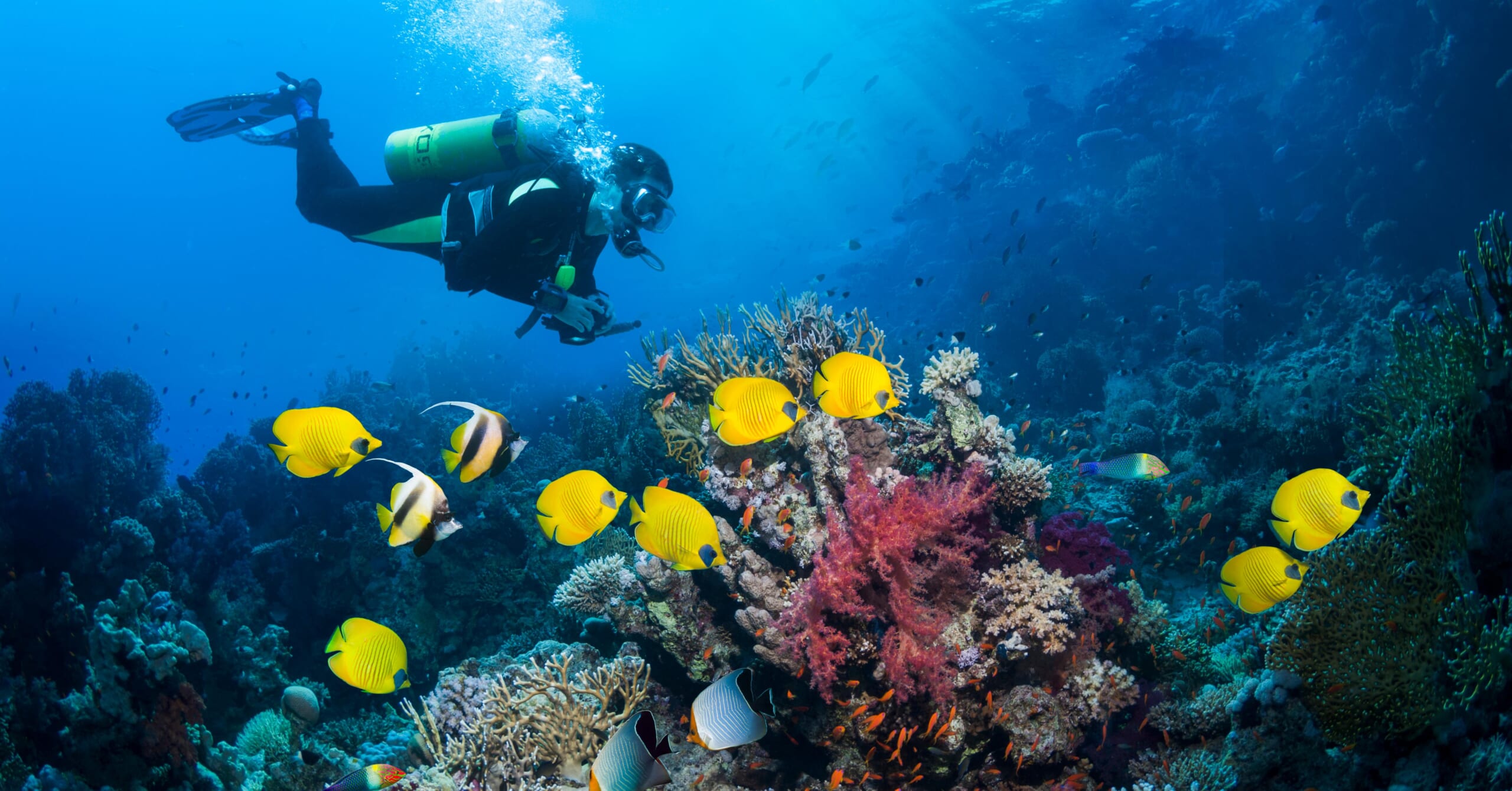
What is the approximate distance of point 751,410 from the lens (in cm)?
290

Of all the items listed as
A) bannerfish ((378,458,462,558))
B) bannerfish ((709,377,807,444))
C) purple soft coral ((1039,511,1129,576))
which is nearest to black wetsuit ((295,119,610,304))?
bannerfish ((378,458,462,558))

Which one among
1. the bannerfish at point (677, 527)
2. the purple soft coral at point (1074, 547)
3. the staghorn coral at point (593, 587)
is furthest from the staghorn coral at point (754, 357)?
the bannerfish at point (677, 527)

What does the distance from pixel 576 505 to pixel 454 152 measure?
5.40m

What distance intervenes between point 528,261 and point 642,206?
1.19m

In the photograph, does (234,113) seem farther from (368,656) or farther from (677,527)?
(677,527)

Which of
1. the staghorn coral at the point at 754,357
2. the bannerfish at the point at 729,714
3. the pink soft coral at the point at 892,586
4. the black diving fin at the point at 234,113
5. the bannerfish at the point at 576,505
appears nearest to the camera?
the bannerfish at the point at 729,714

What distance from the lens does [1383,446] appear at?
3.76 m

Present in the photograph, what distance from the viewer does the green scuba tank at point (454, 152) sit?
20.5 feet

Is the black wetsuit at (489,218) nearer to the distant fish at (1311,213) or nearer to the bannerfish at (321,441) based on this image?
the bannerfish at (321,441)

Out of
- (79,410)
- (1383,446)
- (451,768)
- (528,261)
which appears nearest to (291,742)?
(451,768)

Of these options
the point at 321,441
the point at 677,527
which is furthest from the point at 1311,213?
the point at 321,441

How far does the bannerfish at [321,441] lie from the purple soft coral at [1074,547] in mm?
4558

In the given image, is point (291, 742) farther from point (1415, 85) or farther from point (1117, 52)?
point (1117, 52)

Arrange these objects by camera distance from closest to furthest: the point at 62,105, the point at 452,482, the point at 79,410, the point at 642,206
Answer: the point at 642,206 → the point at 452,482 → the point at 79,410 → the point at 62,105
